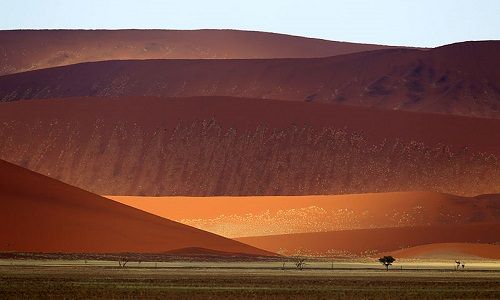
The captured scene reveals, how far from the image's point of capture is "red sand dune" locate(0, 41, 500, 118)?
151 m

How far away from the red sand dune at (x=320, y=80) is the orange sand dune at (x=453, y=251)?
65077 millimetres

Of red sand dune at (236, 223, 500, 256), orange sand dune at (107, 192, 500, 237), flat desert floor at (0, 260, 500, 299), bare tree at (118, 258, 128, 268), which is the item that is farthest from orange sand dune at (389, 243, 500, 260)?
bare tree at (118, 258, 128, 268)

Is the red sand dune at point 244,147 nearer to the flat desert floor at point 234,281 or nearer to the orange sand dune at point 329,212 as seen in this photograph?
the orange sand dune at point 329,212

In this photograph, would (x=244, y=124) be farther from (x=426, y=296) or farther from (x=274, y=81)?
(x=426, y=296)

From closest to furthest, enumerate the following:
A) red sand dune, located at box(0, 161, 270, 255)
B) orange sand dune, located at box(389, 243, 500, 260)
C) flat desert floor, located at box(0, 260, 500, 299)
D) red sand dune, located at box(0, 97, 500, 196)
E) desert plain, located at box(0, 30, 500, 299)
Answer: flat desert floor, located at box(0, 260, 500, 299)
desert plain, located at box(0, 30, 500, 299)
red sand dune, located at box(0, 161, 270, 255)
orange sand dune, located at box(389, 243, 500, 260)
red sand dune, located at box(0, 97, 500, 196)

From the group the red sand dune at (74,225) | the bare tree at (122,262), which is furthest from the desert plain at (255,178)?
the bare tree at (122,262)

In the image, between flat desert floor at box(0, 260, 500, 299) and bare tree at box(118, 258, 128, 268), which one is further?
bare tree at box(118, 258, 128, 268)

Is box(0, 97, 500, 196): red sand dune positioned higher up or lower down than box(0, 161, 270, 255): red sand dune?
higher up

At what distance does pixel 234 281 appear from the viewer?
5016cm

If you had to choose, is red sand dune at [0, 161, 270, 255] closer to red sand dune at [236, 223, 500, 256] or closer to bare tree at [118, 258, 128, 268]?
bare tree at [118, 258, 128, 268]

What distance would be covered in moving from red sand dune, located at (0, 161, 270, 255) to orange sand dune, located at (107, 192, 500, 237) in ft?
53.1

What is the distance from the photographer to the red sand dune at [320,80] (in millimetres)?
150875

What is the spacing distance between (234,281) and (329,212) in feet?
161

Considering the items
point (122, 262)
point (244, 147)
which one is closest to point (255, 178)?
point (244, 147)
